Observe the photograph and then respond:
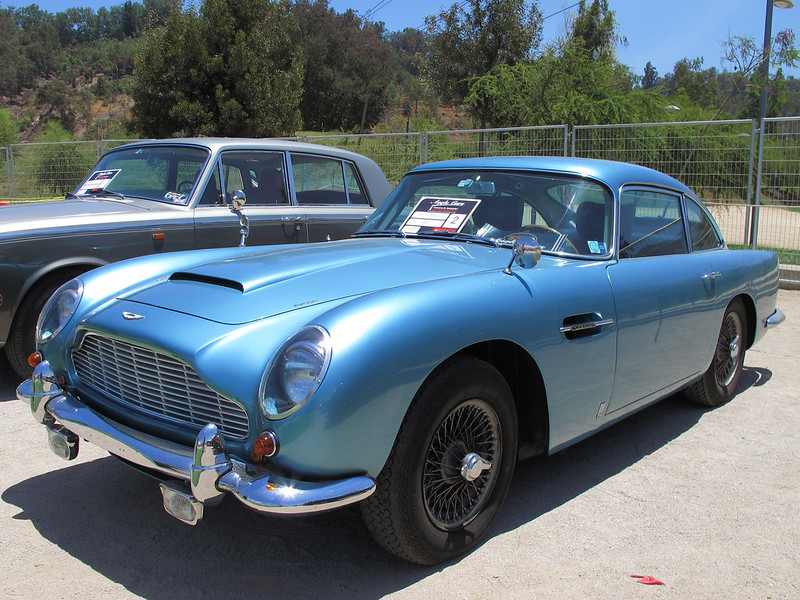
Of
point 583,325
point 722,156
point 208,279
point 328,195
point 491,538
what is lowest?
point 491,538

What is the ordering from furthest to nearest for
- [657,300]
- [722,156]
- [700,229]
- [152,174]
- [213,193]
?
[722,156]
[152,174]
[213,193]
[700,229]
[657,300]

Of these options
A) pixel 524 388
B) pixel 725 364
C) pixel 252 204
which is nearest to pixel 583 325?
pixel 524 388

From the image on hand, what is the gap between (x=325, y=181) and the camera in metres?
6.22

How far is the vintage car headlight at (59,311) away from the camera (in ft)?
9.37

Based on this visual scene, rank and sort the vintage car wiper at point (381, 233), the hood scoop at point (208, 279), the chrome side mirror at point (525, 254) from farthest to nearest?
the vintage car wiper at point (381, 233)
the chrome side mirror at point (525, 254)
the hood scoop at point (208, 279)

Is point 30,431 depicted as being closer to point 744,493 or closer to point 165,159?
point 165,159

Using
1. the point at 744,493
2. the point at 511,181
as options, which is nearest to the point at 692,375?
the point at 744,493

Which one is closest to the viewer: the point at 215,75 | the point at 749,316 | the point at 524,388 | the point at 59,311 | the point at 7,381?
the point at 524,388

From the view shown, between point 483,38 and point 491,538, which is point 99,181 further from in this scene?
point 483,38

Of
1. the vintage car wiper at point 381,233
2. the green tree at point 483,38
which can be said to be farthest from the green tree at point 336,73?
the vintage car wiper at point 381,233

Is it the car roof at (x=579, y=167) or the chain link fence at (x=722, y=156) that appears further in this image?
the chain link fence at (x=722, y=156)

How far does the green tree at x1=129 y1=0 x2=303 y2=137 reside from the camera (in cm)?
1719

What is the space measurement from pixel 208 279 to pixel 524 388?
1358 millimetres

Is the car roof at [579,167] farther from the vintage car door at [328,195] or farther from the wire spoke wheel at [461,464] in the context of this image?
the vintage car door at [328,195]
